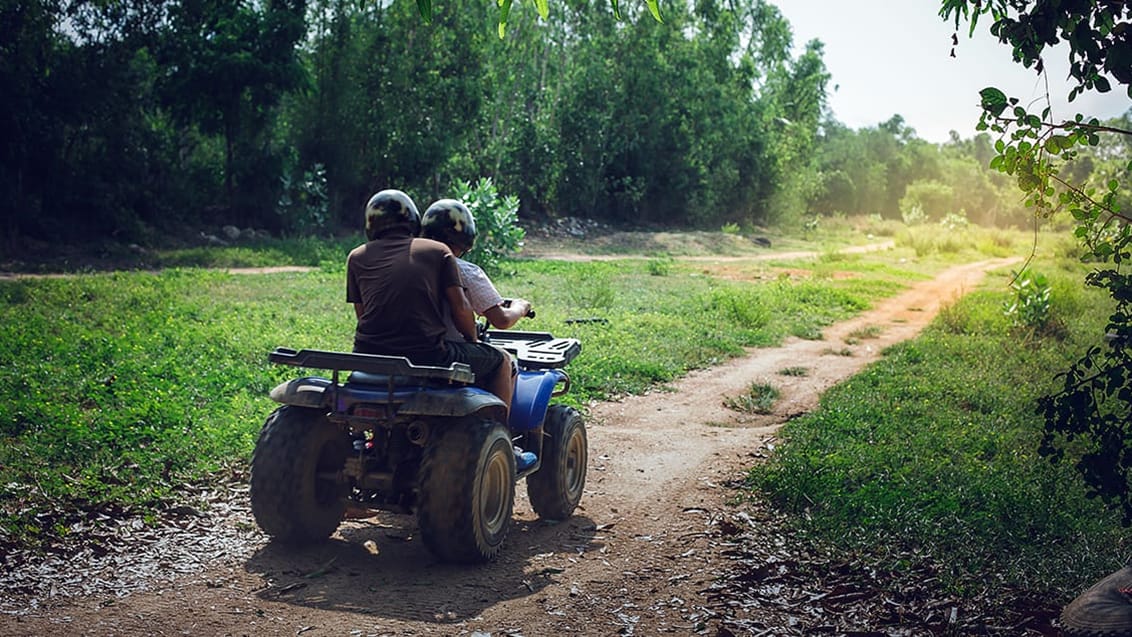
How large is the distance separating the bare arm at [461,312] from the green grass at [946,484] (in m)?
2.34

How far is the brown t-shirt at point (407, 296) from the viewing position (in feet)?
18.6

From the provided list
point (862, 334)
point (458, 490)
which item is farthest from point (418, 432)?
point (862, 334)

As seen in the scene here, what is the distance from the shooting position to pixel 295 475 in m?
5.65

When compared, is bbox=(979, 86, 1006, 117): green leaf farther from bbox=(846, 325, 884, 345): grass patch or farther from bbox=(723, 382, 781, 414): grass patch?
bbox=(846, 325, 884, 345): grass patch

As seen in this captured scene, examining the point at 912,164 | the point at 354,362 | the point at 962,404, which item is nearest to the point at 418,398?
the point at 354,362

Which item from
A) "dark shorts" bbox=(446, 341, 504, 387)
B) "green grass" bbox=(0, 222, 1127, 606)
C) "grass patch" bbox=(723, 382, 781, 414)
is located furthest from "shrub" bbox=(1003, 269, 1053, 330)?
"dark shorts" bbox=(446, 341, 504, 387)

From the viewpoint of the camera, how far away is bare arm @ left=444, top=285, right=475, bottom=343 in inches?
226

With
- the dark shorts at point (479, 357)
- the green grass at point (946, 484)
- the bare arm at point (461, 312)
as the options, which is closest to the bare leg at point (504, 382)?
the dark shorts at point (479, 357)

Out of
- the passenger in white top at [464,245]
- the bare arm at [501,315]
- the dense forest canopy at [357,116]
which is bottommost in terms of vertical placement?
the bare arm at [501,315]

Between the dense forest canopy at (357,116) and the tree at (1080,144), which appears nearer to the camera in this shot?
the tree at (1080,144)

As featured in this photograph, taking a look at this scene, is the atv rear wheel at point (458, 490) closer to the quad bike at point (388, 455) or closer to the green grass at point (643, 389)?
the quad bike at point (388, 455)

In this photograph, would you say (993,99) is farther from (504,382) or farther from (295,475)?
(295,475)

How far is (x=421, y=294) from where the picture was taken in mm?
5676

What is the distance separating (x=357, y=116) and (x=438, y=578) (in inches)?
1020
